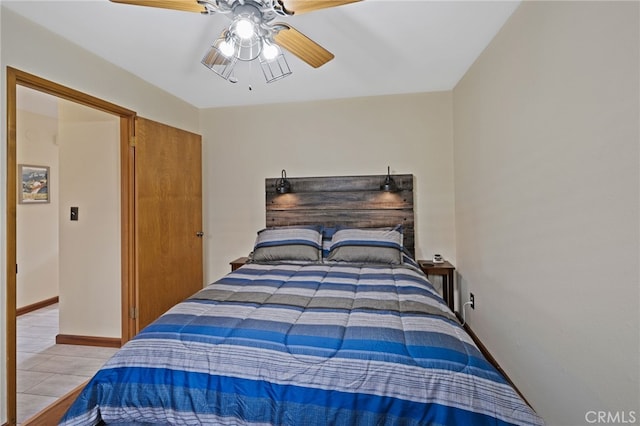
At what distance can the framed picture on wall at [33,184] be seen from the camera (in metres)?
3.71

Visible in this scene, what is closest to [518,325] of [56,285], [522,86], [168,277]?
[522,86]

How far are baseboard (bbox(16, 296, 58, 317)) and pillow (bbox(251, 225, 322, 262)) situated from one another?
3.06 meters

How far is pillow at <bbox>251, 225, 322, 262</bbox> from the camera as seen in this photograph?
292 cm

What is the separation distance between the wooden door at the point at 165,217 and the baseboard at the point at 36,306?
2122 millimetres

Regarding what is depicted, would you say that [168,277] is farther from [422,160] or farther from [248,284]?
[422,160]

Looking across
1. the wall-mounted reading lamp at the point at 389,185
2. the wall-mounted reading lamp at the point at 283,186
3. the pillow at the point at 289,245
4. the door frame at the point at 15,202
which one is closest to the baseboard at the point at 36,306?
the door frame at the point at 15,202

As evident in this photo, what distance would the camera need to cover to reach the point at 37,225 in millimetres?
3871

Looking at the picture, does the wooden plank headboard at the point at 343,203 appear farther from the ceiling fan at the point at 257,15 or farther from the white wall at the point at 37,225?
the white wall at the point at 37,225

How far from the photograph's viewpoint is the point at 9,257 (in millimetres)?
1807

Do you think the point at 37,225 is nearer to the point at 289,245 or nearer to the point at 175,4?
the point at 289,245

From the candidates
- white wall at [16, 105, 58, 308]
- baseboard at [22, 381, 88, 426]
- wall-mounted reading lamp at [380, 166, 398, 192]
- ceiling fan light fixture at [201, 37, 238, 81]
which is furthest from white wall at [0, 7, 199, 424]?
wall-mounted reading lamp at [380, 166, 398, 192]

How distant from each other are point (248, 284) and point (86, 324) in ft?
6.61

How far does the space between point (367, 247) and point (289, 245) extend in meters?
0.75

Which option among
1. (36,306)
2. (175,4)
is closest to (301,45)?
(175,4)
